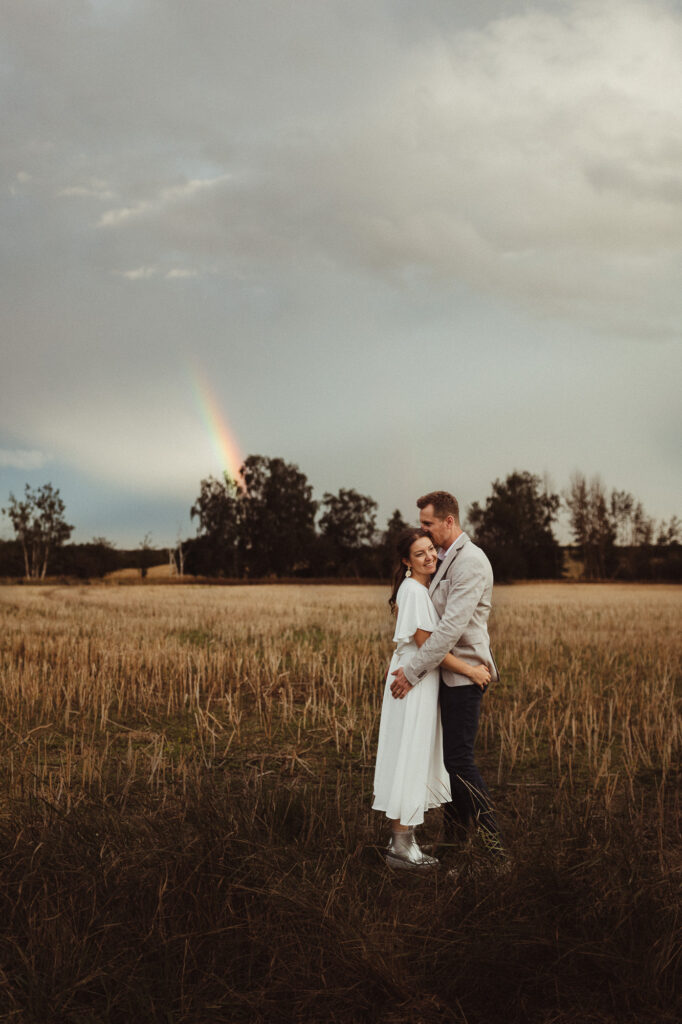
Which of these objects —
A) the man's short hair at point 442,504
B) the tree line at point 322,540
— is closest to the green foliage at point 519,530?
the tree line at point 322,540

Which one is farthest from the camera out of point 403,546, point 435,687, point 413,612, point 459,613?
point 403,546

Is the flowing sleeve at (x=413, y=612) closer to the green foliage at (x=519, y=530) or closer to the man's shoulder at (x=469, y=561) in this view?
the man's shoulder at (x=469, y=561)

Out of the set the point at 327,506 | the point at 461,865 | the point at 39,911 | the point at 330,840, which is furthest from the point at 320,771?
the point at 327,506

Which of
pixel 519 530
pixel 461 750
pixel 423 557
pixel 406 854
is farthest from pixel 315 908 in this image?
pixel 519 530

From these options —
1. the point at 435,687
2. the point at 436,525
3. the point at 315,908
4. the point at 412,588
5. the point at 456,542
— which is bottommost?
the point at 315,908

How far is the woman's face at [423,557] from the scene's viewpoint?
4.80 metres

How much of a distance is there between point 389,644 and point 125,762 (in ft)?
29.1

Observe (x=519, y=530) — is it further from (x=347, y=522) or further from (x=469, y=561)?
(x=469, y=561)

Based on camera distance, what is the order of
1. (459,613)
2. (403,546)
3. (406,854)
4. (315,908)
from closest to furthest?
1. (315,908)
2. (406,854)
3. (459,613)
4. (403,546)

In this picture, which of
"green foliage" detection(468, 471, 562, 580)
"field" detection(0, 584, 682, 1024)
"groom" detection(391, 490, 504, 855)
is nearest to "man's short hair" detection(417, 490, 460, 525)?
"groom" detection(391, 490, 504, 855)

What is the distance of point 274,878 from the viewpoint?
3758 millimetres

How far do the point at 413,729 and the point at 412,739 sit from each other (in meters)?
0.06

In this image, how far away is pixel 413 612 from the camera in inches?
183

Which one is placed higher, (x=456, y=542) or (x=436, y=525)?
(x=436, y=525)
